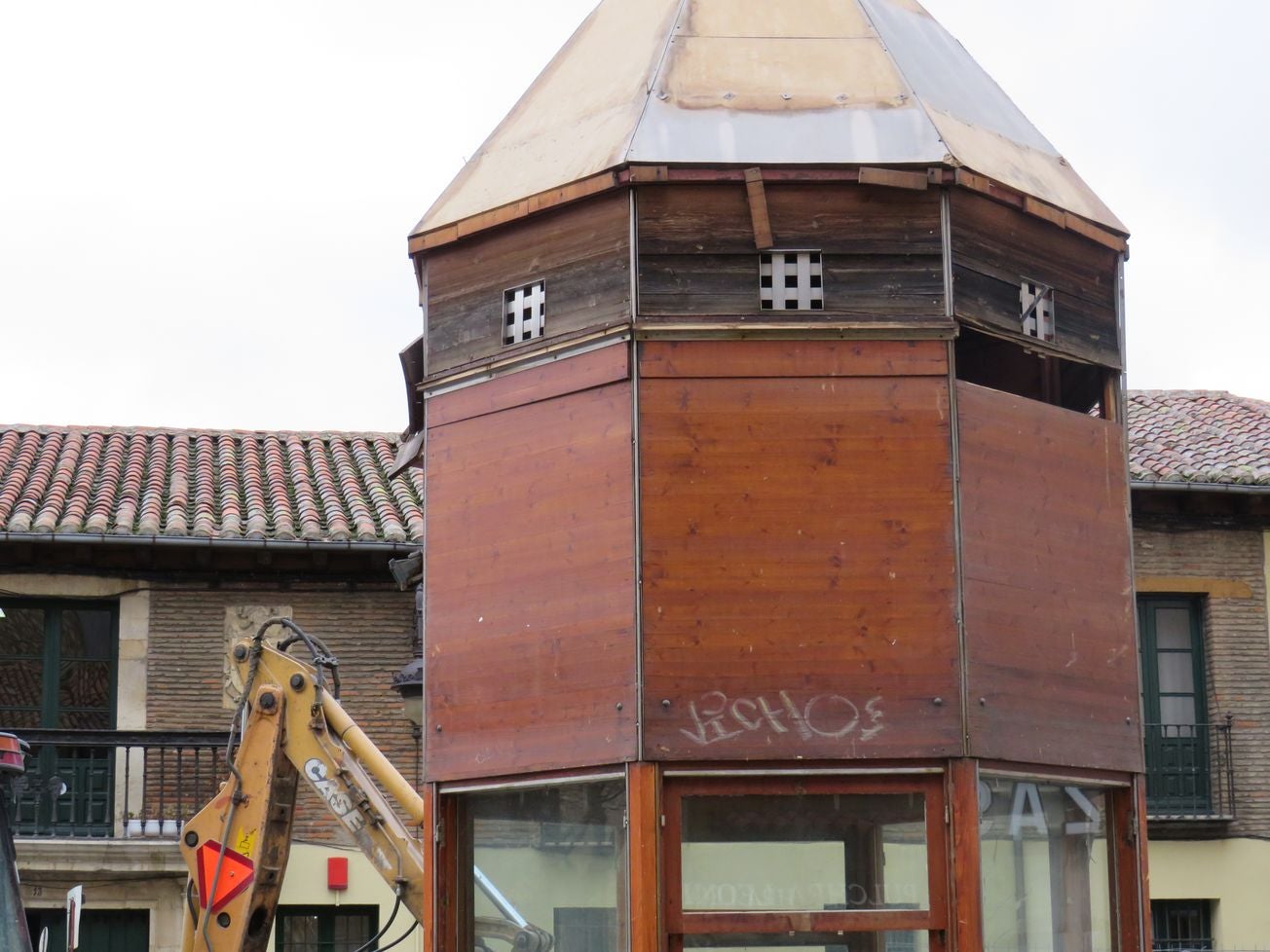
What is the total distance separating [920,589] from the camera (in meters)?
8.86

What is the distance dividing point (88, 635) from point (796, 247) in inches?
575

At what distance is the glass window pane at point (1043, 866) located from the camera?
29.0ft

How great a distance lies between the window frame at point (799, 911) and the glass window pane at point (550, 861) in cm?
22

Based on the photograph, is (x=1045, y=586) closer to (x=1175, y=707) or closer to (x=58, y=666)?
(x=1175, y=707)

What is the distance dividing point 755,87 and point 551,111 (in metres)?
1.09

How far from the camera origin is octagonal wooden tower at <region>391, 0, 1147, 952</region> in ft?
28.7

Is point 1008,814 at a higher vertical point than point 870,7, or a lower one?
lower

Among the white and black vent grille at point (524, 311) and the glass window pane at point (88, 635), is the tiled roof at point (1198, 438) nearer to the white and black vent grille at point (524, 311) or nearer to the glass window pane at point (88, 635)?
the glass window pane at point (88, 635)

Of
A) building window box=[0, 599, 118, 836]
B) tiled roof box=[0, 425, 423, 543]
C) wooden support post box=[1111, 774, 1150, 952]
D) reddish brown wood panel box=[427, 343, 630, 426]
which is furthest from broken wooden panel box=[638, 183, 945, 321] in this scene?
building window box=[0, 599, 118, 836]

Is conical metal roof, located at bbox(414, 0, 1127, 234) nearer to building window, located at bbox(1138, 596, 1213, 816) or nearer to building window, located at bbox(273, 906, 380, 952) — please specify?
building window, located at bbox(273, 906, 380, 952)

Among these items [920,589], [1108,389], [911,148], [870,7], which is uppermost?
[870,7]

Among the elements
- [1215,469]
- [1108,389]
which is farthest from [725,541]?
[1215,469]

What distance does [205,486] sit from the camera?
23.4 m

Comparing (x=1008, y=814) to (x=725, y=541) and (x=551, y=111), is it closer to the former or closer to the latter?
(x=725, y=541)
